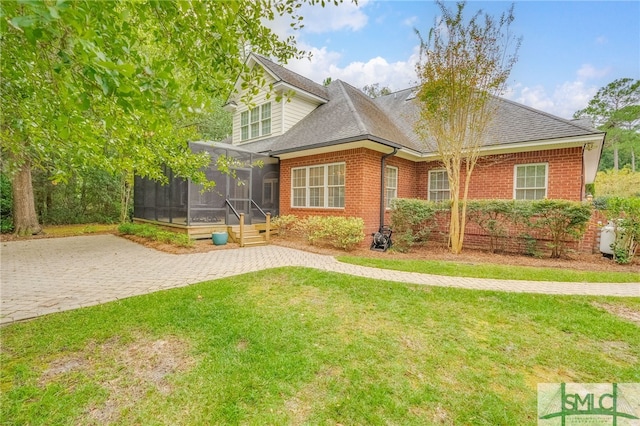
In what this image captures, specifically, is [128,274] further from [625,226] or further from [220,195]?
[625,226]

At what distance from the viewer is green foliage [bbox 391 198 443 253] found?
866 centimetres

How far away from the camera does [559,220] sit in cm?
736

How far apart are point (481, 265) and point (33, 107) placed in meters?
8.31

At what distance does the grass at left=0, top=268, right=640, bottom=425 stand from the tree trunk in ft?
39.1

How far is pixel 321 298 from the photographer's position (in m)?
4.36

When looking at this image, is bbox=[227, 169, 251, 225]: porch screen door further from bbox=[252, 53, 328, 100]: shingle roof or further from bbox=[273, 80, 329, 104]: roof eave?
bbox=[252, 53, 328, 100]: shingle roof

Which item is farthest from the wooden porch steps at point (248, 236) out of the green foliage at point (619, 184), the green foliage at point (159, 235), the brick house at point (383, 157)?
the green foliage at point (619, 184)

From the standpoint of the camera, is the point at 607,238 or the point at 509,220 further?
the point at 509,220

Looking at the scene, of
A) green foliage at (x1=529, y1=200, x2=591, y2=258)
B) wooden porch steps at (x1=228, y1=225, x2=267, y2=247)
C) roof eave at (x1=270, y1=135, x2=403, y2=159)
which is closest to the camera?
green foliage at (x1=529, y1=200, x2=591, y2=258)

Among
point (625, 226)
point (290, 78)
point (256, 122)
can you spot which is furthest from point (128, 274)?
point (625, 226)

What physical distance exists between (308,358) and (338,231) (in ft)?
19.4

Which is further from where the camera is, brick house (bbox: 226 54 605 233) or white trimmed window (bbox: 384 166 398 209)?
white trimmed window (bbox: 384 166 398 209)

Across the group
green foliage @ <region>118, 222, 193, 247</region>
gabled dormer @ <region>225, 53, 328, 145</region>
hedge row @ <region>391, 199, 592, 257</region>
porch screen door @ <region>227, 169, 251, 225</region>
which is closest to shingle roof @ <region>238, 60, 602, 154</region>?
gabled dormer @ <region>225, 53, 328, 145</region>

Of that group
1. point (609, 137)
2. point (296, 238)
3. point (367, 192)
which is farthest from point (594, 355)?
point (609, 137)
